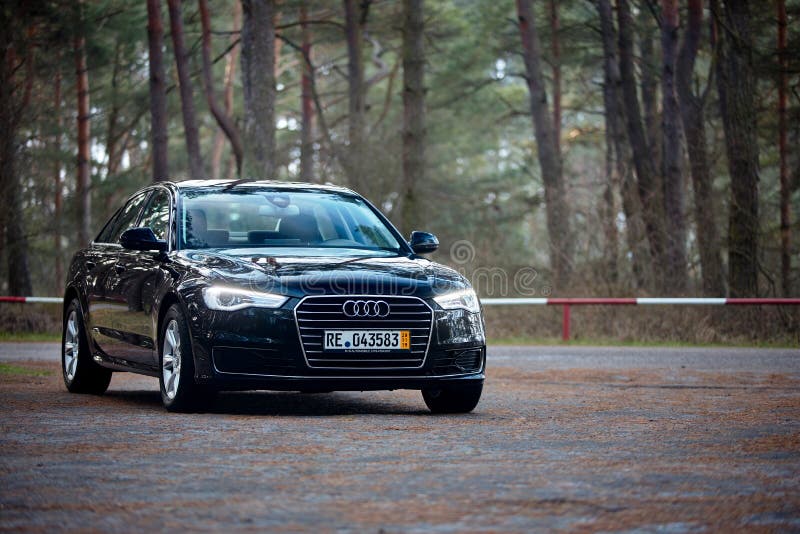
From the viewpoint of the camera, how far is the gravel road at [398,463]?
575 centimetres

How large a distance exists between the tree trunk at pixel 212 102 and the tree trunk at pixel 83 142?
16.7ft

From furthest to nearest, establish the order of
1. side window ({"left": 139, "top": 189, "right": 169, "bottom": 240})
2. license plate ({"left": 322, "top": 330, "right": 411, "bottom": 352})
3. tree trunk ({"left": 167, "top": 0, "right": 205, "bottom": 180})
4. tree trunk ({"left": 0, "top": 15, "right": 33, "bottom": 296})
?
tree trunk ({"left": 167, "top": 0, "right": 205, "bottom": 180}), tree trunk ({"left": 0, "top": 15, "right": 33, "bottom": 296}), side window ({"left": 139, "top": 189, "right": 169, "bottom": 240}), license plate ({"left": 322, "top": 330, "right": 411, "bottom": 352})

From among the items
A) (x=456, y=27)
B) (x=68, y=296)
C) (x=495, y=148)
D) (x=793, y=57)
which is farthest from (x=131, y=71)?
(x=68, y=296)

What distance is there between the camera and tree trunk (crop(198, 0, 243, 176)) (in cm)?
3822

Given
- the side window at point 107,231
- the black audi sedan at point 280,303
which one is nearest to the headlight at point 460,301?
the black audi sedan at point 280,303

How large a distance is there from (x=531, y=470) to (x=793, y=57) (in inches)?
Answer: 902

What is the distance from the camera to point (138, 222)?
40.4ft

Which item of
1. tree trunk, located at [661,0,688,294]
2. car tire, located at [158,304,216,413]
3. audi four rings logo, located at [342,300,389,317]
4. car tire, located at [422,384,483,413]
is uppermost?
tree trunk, located at [661,0,688,294]

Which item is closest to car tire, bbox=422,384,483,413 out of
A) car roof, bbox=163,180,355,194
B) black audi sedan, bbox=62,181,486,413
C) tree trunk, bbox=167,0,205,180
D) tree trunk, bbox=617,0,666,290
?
black audi sedan, bbox=62,181,486,413

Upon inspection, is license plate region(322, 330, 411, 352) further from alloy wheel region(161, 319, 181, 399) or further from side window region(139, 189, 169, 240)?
side window region(139, 189, 169, 240)

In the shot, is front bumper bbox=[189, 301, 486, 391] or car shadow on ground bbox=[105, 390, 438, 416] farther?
car shadow on ground bbox=[105, 390, 438, 416]

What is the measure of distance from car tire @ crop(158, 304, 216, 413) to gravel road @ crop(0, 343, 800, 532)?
159 millimetres

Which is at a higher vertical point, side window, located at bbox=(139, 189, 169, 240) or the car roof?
the car roof

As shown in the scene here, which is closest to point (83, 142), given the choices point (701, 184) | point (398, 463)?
point (701, 184)
